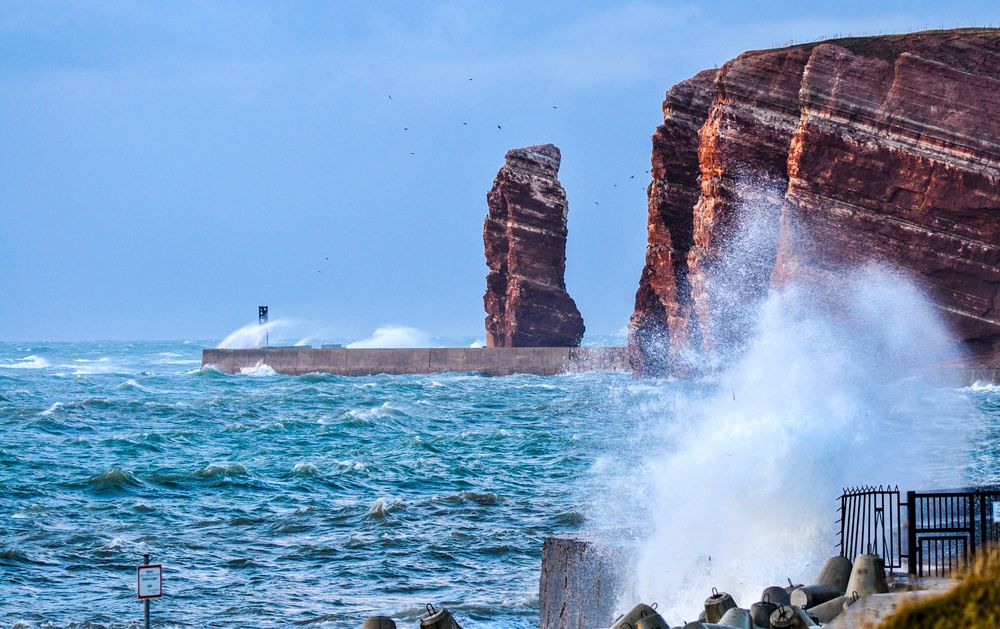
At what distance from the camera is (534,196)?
77938 mm

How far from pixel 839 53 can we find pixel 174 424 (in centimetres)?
2695

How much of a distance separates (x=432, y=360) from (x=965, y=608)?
69.1 meters

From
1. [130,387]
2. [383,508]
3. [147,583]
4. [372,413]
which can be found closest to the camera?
[147,583]

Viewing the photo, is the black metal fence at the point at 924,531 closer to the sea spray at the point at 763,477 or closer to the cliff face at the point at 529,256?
the sea spray at the point at 763,477

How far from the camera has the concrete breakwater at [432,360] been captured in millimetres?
72375

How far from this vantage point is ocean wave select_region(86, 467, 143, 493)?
26.2 m

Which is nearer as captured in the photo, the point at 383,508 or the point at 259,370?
the point at 383,508

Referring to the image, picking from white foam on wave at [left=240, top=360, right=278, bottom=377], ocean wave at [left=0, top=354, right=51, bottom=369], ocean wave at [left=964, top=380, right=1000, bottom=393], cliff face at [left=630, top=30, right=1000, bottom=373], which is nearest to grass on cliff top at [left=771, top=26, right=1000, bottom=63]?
cliff face at [left=630, top=30, right=1000, bottom=373]

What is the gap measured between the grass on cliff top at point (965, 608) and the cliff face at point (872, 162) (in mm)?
44203

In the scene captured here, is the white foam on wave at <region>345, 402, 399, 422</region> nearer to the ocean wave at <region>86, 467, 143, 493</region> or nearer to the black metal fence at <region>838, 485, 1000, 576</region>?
the ocean wave at <region>86, 467, 143, 493</region>

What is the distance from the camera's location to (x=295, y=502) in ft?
80.7

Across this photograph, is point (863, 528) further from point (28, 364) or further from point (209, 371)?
point (28, 364)

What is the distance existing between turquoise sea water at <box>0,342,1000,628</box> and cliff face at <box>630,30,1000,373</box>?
5.95 m

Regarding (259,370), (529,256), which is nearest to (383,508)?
A: (259,370)
